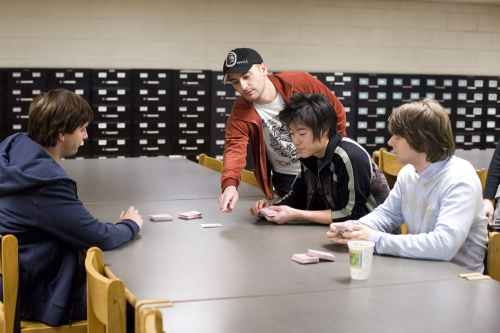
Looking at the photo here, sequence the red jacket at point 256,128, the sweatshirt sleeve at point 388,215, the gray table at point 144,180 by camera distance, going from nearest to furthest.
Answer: the sweatshirt sleeve at point 388,215
the red jacket at point 256,128
the gray table at point 144,180

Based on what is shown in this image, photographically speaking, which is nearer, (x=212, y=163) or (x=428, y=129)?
(x=428, y=129)

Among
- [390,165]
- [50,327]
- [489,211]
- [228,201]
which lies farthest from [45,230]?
[390,165]

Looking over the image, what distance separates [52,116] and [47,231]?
0.39m

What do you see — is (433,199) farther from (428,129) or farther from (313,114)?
(313,114)

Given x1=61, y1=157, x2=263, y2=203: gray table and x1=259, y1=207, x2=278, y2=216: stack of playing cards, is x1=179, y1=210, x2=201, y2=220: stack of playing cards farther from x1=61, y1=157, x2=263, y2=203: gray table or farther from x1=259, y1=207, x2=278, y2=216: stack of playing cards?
x1=61, y1=157, x2=263, y2=203: gray table

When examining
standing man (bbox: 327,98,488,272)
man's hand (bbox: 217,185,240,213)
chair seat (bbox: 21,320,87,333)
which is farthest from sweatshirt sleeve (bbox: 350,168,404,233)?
chair seat (bbox: 21,320,87,333)

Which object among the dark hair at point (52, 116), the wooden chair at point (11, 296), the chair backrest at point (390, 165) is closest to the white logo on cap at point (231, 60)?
the dark hair at point (52, 116)

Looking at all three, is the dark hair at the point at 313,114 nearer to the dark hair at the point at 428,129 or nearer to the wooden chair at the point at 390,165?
the dark hair at the point at 428,129

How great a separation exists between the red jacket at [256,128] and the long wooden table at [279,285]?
1.92ft

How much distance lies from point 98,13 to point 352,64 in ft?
11.3

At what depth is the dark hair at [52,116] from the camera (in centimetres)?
190

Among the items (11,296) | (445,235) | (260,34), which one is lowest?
(11,296)

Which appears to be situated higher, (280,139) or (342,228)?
(280,139)

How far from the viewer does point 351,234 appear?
1.81 meters
